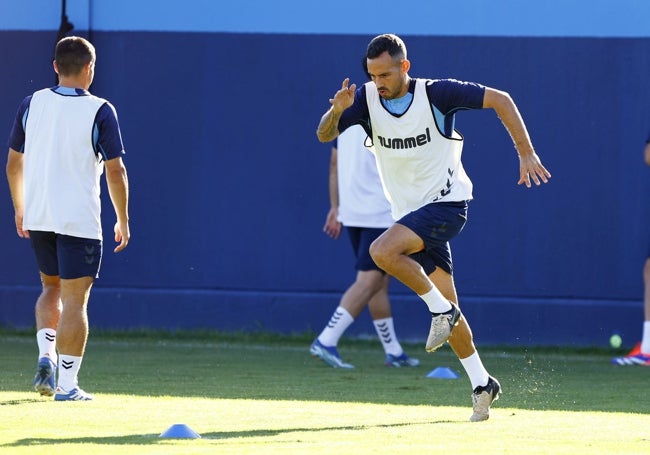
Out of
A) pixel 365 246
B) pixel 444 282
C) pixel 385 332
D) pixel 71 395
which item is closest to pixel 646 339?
pixel 385 332

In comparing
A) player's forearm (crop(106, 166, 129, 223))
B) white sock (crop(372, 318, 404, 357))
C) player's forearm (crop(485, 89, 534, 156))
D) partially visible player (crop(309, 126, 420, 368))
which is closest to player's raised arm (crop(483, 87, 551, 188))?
player's forearm (crop(485, 89, 534, 156))

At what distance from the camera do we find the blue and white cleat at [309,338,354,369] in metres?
10.5

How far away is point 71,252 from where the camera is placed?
7.92 metres

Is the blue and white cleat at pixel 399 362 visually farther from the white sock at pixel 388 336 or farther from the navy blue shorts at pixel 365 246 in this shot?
the navy blue shorts at pixel 365 246

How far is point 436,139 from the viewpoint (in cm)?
754

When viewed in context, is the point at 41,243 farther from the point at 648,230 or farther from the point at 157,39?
the point at 648,230

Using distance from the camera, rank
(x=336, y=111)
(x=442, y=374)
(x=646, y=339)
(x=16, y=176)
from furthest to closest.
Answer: (x=646, y=339) → (x=442, y=374) → (x=16, y=176) → (x=336, y=111)

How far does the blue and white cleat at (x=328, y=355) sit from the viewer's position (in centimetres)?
1052

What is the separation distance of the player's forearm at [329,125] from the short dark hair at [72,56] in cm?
157

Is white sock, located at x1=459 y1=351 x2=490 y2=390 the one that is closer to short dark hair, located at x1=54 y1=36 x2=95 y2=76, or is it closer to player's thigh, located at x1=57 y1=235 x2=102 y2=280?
player's thigh, located at x1=57 y1=235 x2=102 y2=280

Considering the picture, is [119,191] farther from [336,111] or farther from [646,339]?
[646,339]

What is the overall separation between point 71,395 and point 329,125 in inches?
88.8

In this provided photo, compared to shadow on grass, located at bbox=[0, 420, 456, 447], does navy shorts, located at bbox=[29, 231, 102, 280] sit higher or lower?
higher

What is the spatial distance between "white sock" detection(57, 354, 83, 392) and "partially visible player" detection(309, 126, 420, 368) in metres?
2.97
